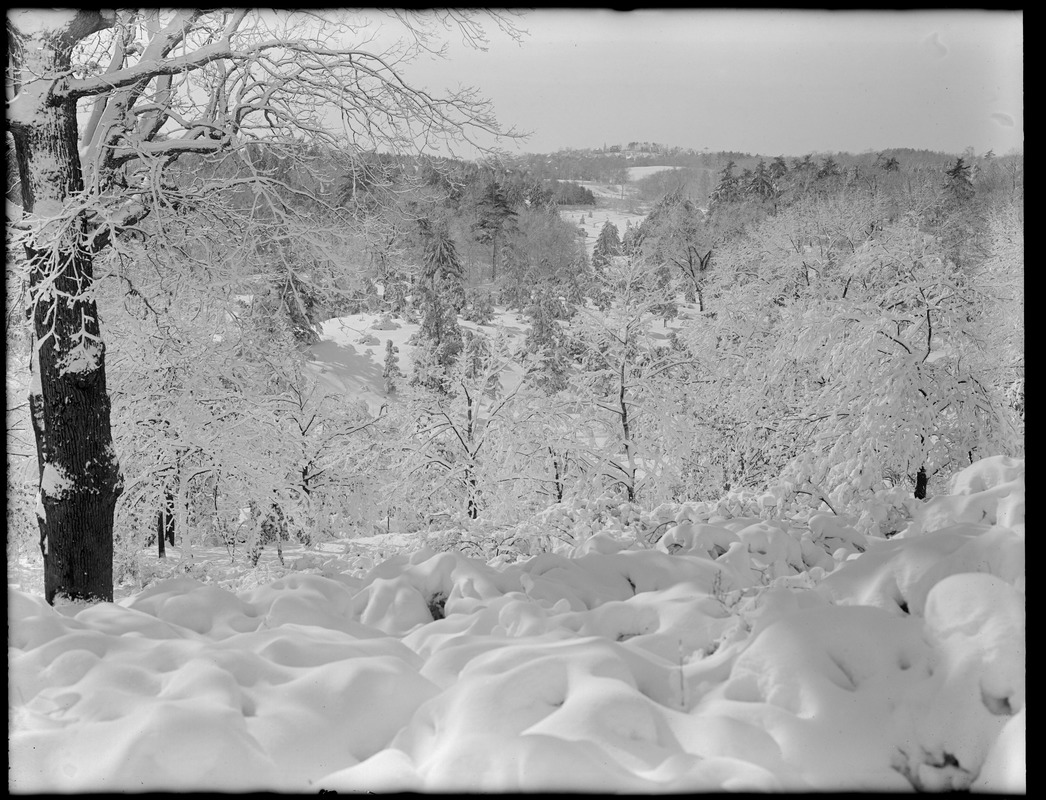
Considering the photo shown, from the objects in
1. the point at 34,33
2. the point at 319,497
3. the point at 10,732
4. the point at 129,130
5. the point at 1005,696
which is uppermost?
the point at 34,33

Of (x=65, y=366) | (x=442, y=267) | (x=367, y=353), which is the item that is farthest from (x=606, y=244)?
(x=65, y=366)

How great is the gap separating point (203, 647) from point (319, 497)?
711 inches

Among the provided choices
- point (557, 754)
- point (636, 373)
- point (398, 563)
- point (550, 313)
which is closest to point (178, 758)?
point (557, 754)

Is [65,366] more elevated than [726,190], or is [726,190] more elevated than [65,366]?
[726,190]

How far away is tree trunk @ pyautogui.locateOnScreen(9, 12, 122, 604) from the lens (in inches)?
207

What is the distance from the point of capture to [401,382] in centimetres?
3244

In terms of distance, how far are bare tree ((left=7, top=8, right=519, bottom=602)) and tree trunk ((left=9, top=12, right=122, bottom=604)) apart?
1cm

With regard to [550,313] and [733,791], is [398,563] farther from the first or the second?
[550,313]

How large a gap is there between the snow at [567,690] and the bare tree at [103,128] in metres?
2.24

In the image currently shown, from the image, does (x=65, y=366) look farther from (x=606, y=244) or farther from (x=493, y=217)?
(x=606, y=244)

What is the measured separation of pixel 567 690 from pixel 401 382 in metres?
30.5

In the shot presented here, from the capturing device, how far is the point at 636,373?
17.5 m

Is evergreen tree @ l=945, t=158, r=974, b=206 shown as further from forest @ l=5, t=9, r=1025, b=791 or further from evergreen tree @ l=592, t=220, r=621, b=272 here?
evergreen tree @ l=592, t=220, r=621, b=272

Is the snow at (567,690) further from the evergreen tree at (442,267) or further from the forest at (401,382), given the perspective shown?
the evergreen tree at (442,267)
